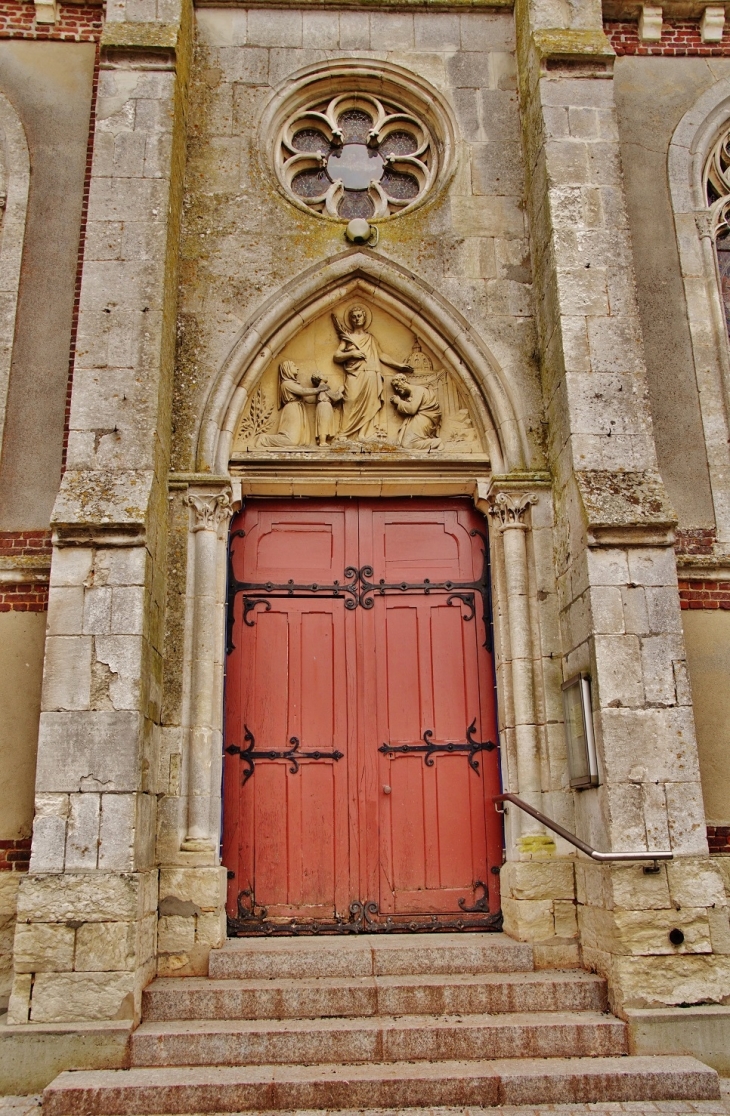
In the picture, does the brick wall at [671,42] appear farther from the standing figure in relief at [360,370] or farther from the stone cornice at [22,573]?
the stone cornice at [22,573]

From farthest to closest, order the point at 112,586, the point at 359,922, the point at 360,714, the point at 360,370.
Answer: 1. the point at 360,370
2. the point at 360,714
3. the point at 359,922
4. the point at 112,586

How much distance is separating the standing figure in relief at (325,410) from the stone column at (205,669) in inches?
33.0

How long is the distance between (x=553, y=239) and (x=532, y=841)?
149 inches

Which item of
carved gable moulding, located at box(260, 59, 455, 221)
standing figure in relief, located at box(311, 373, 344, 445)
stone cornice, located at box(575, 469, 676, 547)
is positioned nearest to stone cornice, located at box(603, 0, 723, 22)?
carved gable moulding, located at box(260, 59, 455, 221)

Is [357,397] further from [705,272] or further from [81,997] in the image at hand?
[81,997]

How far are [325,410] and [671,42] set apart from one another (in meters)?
4.09

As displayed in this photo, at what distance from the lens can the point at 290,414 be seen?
6.64 m

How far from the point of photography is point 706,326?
6742mm

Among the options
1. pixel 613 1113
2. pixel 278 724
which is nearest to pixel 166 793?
pixel 278 724

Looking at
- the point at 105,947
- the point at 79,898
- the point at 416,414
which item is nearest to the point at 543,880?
the point at 105,947

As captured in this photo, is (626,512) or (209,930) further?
(626,512)

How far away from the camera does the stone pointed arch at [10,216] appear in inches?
253

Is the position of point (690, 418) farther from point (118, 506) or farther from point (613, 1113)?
point (613, 1113)

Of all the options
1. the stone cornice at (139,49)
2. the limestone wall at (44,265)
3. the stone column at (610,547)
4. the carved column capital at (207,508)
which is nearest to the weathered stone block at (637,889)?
the stone column at (610,547)
